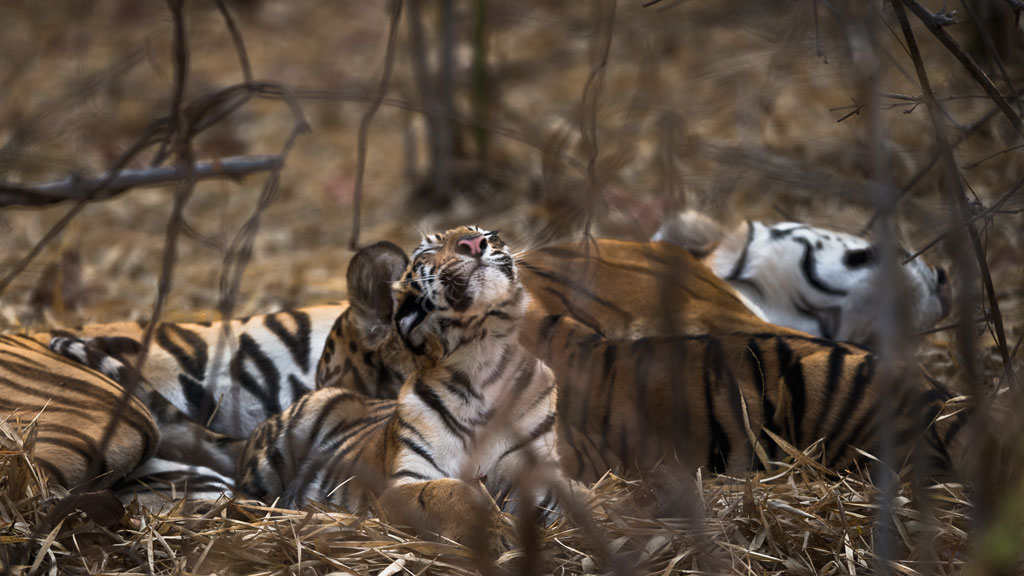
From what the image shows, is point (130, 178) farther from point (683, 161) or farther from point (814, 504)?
point (683, 161)

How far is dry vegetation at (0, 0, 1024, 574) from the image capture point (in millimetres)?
1680

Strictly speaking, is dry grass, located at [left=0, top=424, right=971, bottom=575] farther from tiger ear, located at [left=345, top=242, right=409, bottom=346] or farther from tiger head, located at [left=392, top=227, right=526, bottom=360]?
tiger ear, located at [left=345, top=242, right=409, bottom=346]

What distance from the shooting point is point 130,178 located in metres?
2.08

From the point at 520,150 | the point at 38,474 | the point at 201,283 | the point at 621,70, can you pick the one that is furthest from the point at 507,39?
the point at 38,474

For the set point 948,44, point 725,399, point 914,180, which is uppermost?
point 948,44

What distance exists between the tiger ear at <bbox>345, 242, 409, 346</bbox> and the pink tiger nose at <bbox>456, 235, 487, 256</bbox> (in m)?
0.61

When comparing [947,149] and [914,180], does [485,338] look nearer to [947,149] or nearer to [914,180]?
[914,180]

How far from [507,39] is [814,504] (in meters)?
6.34

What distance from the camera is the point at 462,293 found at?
2.15 meters

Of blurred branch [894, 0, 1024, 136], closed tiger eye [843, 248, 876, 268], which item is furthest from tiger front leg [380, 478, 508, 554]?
closed tiger eye [843, 248, 876, 268]

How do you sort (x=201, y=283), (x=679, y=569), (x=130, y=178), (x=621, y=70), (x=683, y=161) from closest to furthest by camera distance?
(x=679, y=569) < (x=130, y=178) < (x=201, y=283) < (x=683, y=161) < (x=621, y=70)

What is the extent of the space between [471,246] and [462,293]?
0.10m

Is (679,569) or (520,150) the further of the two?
(520,150)

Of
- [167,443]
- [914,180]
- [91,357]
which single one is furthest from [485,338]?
[91,357]
